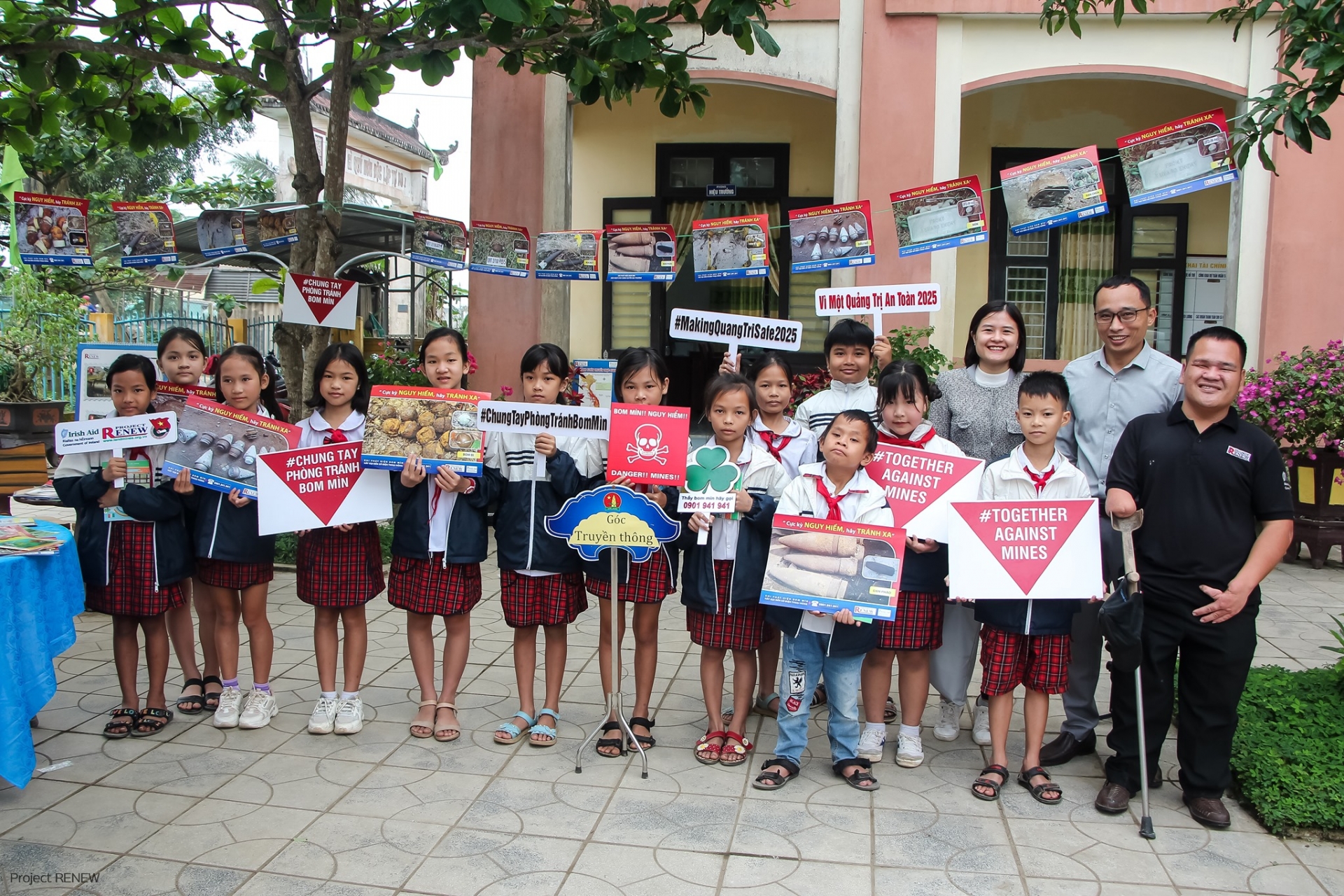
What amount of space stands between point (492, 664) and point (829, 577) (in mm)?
2426

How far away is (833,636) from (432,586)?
67.2 inches

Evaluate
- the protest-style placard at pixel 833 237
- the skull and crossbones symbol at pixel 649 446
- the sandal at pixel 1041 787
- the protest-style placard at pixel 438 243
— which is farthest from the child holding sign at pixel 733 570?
the protest-style placard at pixel 438 243

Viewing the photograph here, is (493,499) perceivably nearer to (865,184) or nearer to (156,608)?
(156,608)

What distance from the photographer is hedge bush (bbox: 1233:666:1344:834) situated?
3475 mm

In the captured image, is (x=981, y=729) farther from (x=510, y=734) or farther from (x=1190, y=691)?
(x=510, y=734)

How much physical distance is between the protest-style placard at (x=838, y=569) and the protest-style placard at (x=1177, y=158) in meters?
2.87

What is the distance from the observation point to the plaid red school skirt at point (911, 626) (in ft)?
13.1

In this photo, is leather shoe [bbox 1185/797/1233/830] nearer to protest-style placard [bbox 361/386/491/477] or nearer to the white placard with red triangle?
the white placard with red triangle

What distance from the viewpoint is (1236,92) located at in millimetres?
8289

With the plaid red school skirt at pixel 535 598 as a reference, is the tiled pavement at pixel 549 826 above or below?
below

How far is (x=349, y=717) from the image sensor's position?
4.35 meters

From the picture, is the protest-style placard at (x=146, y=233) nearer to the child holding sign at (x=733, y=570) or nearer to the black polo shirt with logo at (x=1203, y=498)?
the child holding sign at (x=733, y=570)

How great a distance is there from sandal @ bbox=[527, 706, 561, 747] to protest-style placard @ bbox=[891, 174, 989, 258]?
346 cm

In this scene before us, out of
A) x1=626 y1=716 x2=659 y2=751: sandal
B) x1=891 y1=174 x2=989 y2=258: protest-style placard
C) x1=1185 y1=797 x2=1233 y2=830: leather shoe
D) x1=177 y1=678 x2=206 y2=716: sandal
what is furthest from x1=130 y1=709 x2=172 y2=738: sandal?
x1=891 y1=174 x2=989 y2=258: protest-style placard
